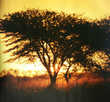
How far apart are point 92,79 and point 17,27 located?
104 cm

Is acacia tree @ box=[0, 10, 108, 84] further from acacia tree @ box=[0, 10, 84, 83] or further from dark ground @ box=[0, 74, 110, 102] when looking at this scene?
dark ground @ box=[0, 74, 110, 102]

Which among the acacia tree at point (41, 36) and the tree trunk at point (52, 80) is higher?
the acacia tree at point (41, 36)

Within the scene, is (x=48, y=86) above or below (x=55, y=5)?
below

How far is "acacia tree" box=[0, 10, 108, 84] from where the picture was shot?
6.63 ft

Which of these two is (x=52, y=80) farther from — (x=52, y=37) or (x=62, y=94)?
(x=52, y=37)

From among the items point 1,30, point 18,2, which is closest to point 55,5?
point 18,2

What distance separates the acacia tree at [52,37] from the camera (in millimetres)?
2020

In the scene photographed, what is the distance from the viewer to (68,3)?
2062 mm

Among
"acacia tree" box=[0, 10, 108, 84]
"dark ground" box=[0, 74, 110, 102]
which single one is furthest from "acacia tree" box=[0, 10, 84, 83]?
"dark ground" box=[0, 74, 110, 102]

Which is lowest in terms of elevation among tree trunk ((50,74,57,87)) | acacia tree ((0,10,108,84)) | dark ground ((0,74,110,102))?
dark ground ((0,74,110,102))

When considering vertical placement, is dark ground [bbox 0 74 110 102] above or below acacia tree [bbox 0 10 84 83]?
below

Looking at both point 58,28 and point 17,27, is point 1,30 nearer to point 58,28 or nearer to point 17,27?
point 17,27

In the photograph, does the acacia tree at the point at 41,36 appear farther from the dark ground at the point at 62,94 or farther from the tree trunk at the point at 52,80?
the dark ground at the point at 62,94

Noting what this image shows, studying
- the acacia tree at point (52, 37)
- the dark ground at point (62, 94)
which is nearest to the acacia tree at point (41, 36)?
the acacia tree at point (52, 37)
